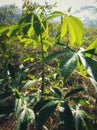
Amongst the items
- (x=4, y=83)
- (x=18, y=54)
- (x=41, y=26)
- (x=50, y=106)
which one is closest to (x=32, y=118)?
(x=50, y=106)

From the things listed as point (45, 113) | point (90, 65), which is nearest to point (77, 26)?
point (90, 65)

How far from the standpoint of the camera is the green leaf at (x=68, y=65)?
3.19 ft

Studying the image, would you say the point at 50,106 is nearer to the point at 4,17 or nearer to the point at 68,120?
the point at 68,120

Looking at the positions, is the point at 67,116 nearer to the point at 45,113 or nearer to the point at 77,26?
the point at 45,113

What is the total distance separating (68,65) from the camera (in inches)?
39.4

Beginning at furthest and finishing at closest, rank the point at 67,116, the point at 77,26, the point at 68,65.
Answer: the point at 67,116
the point at 77,26
the point at 68,65

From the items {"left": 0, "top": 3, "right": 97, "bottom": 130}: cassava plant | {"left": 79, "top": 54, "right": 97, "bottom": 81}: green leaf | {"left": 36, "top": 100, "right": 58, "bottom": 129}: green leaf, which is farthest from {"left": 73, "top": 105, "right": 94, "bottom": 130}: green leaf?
{"left": 79, "top": 54, "right": 97, "bottom": 81}: green leaf

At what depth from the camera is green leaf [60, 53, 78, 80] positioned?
0.97 m

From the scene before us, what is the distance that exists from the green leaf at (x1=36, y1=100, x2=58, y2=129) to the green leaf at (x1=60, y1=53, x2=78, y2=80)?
33cm

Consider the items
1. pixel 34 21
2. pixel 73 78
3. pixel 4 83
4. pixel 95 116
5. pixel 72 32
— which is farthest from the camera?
pixel 73 78

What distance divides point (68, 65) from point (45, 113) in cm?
36

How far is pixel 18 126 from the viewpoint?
1.38m

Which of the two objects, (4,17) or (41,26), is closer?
(41,26)

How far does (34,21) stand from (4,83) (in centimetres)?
52
